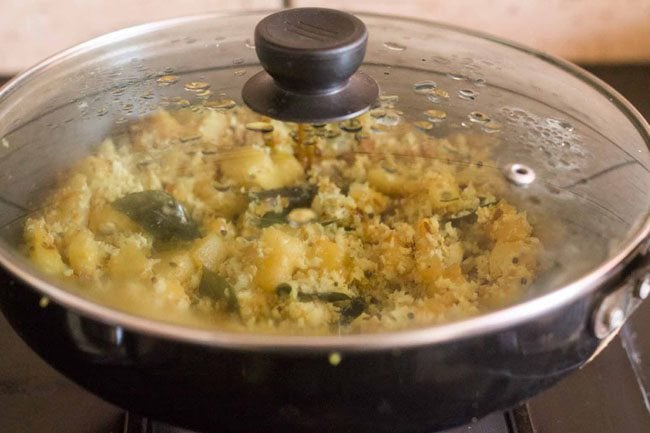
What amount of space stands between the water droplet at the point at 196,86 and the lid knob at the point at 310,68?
0.30 ft

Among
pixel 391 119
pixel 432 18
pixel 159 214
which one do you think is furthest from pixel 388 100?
pixel 432 18

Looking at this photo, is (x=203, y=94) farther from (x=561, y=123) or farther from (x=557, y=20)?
(x=557, y=20)

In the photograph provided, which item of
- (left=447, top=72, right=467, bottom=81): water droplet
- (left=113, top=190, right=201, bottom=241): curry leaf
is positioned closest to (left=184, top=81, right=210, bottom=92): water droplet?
(left=113, top=190, right=201, bottom=241): curry leaf

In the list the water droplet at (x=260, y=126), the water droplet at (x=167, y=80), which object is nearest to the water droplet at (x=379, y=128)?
the water droplet at (x=260, y=126)

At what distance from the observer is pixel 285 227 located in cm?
63

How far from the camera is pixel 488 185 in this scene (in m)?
0.66

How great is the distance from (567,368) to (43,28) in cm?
97

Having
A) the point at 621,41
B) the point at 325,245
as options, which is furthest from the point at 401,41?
the point at 621,41

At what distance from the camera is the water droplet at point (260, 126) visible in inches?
27.9

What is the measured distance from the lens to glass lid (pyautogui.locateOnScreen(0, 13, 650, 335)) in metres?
0.55

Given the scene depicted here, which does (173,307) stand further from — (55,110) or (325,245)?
(55,110)

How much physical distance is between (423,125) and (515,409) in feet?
0.95

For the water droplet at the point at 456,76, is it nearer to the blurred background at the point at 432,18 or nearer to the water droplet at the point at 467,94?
the water droplet at the point at 467,94

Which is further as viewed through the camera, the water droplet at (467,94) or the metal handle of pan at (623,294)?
the water droplet at (467,94)
